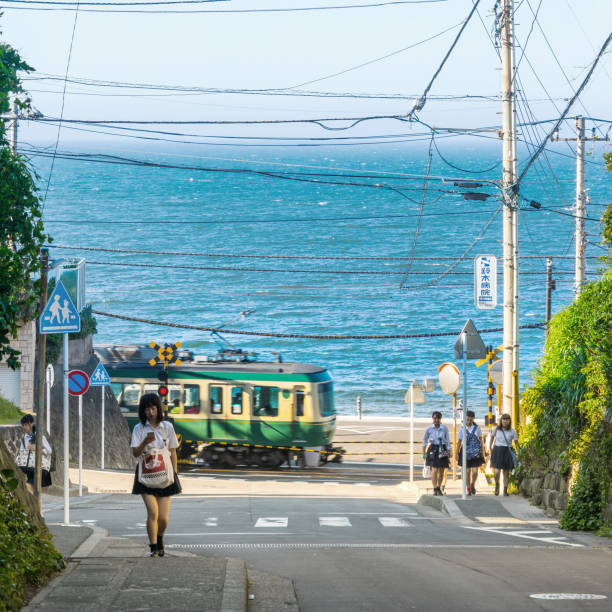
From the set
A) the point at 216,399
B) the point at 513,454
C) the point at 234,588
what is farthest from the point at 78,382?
the point at 234,588

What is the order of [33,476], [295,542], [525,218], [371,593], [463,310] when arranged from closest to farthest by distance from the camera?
[371,593]
[295,542]
[33,476]
[463,310]
[525,218]

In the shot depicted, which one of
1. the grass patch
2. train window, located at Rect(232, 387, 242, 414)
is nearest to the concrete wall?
the grass patch

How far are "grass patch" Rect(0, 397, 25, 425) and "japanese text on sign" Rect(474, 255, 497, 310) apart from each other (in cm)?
1176

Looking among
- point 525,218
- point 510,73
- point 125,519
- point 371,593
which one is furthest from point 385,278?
point 371,593

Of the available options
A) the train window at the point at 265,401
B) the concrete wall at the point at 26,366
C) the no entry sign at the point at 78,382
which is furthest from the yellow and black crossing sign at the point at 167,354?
the no entry sign at the point at 78,382

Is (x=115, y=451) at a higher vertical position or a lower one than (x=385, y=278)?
lower

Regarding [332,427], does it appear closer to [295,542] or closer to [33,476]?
[33,476]

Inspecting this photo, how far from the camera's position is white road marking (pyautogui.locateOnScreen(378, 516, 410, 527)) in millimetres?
16219

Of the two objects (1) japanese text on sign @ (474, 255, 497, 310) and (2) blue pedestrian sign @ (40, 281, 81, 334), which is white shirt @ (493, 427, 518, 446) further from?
(2) blue pedestrian sign @ (40, 281, 81, 334)

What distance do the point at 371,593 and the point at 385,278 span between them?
96.7 metres

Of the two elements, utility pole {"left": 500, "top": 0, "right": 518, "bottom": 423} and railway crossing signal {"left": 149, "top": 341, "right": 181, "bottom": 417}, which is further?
railway crossing signal {"left": 149, "top": 341, "right": 181, "bottom": 417}

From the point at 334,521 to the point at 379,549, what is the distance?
171 inches

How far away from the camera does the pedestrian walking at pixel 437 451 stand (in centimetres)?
2061

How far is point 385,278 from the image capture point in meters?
105
